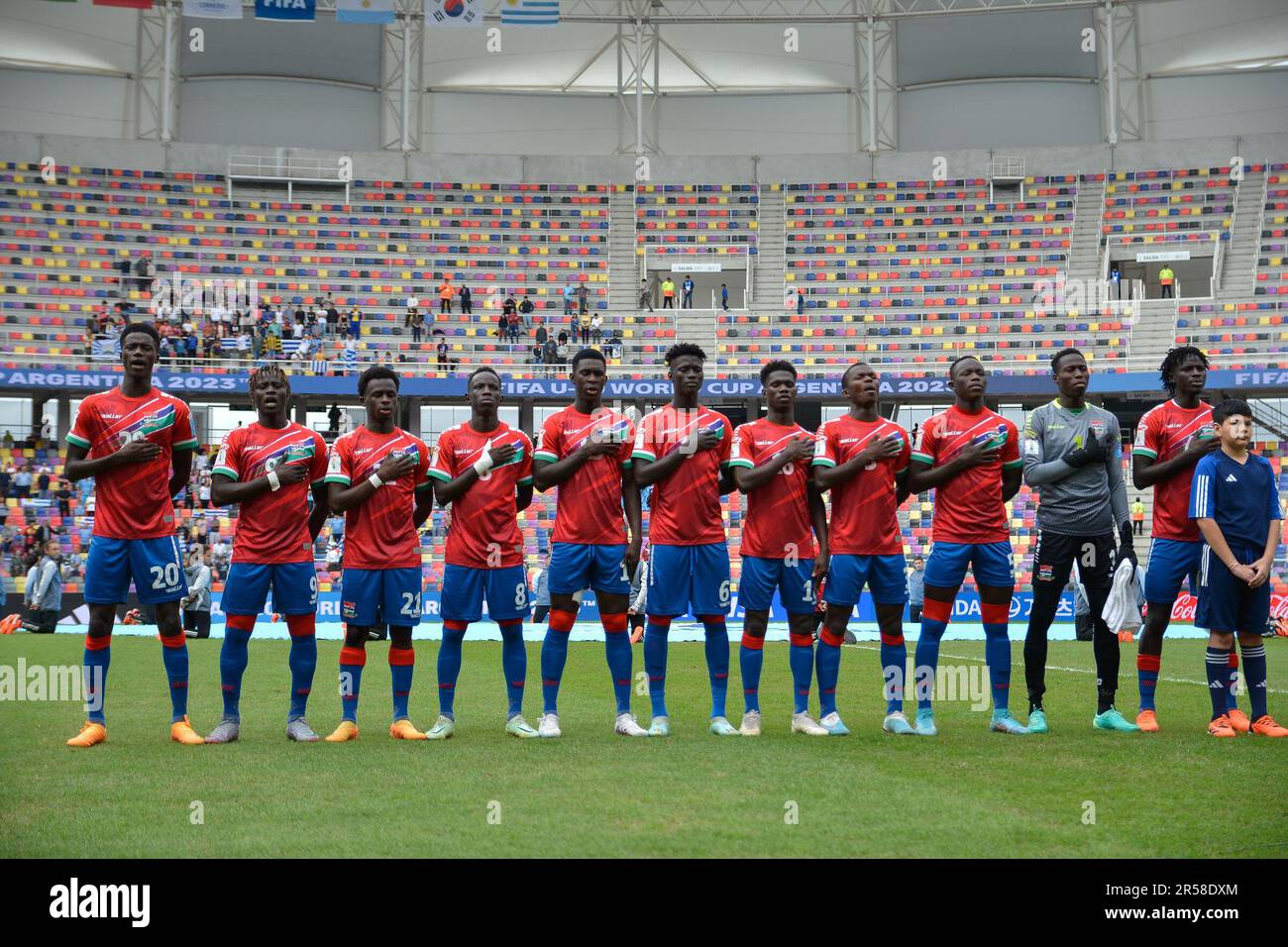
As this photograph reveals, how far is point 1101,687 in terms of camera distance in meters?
9.12

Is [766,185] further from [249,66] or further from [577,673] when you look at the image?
[577,673]

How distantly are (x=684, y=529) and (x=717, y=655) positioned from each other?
34.6 inches

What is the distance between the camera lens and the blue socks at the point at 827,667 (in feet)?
28.7

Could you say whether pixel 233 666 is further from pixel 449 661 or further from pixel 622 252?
pixel 622 252

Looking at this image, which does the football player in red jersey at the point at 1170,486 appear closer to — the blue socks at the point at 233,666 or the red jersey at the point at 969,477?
the red jersey at the point at 969,477

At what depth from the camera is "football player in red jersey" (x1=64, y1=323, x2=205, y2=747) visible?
27.9 ft

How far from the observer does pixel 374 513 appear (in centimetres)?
886

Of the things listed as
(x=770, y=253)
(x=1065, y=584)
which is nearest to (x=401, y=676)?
(x=1065, y=584)

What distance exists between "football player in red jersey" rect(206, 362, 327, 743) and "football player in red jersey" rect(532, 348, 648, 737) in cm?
162

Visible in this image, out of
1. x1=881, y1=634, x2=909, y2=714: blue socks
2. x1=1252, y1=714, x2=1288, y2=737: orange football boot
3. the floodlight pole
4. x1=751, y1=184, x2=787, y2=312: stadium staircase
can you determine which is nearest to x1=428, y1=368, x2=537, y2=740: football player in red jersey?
x1=881, y1=634, x2=909, y2=714: blue socks

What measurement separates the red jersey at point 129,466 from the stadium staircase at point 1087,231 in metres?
35.6

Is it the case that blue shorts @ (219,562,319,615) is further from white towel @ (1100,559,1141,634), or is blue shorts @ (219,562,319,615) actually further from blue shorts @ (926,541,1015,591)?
white towel @ (1100,559,1141,634)

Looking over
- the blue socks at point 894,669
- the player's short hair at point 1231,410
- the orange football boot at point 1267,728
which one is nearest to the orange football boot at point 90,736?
the blue socks at point 894,669
